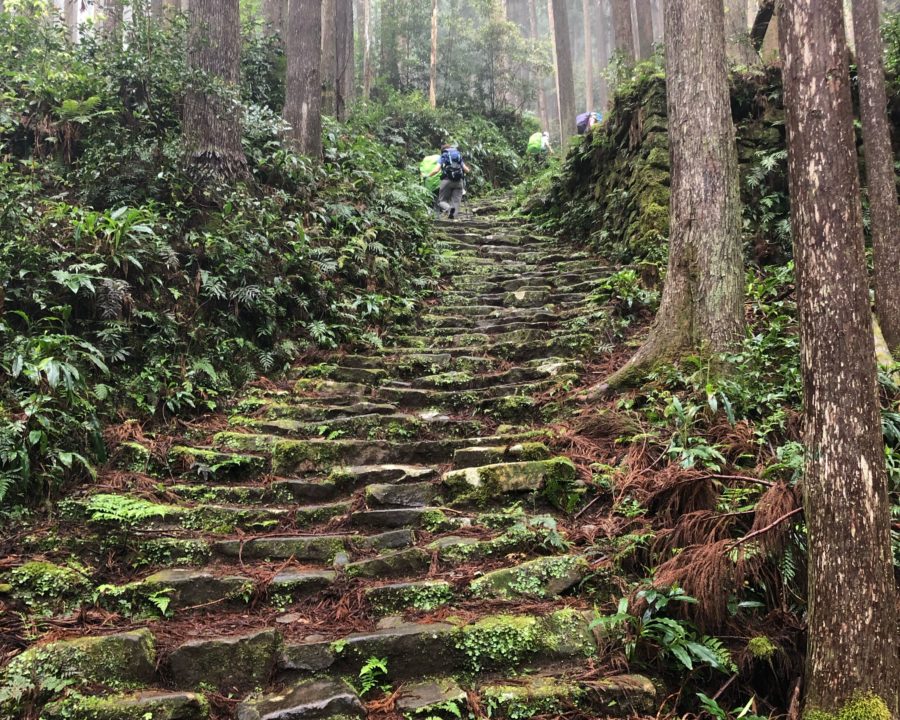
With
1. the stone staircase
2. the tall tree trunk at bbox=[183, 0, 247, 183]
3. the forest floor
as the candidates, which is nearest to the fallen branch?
the forest floor

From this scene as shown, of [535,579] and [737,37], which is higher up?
[737,37]

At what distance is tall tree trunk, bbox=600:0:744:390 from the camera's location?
5406mm

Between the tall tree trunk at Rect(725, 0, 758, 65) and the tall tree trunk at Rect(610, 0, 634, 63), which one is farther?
the tall tree trunk at Rect(610, 0, 634, 63)

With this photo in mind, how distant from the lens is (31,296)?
522cm

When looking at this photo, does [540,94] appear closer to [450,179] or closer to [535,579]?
[450,179]

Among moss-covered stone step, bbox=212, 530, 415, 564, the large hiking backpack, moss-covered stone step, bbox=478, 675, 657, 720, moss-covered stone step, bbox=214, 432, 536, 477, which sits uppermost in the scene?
the large hiking backpack

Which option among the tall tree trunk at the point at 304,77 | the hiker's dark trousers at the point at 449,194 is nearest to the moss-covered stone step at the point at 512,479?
the tall tree trunk at the point at 304,77

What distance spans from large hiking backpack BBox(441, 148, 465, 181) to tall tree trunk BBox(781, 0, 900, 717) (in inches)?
410

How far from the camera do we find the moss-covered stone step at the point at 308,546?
4.00 metres

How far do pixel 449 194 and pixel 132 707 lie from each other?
12.1 metres

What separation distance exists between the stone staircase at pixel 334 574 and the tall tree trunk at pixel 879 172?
11.7 feet

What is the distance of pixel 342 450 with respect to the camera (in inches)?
201

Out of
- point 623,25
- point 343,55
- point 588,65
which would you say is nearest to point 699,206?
point 623,25

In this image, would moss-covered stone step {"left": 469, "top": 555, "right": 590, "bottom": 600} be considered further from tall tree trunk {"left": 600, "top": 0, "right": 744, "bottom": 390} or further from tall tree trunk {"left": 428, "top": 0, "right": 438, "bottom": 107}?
tall tree trunk {"left": 428, "top": 0, "right": 438, "bottom": 107}
